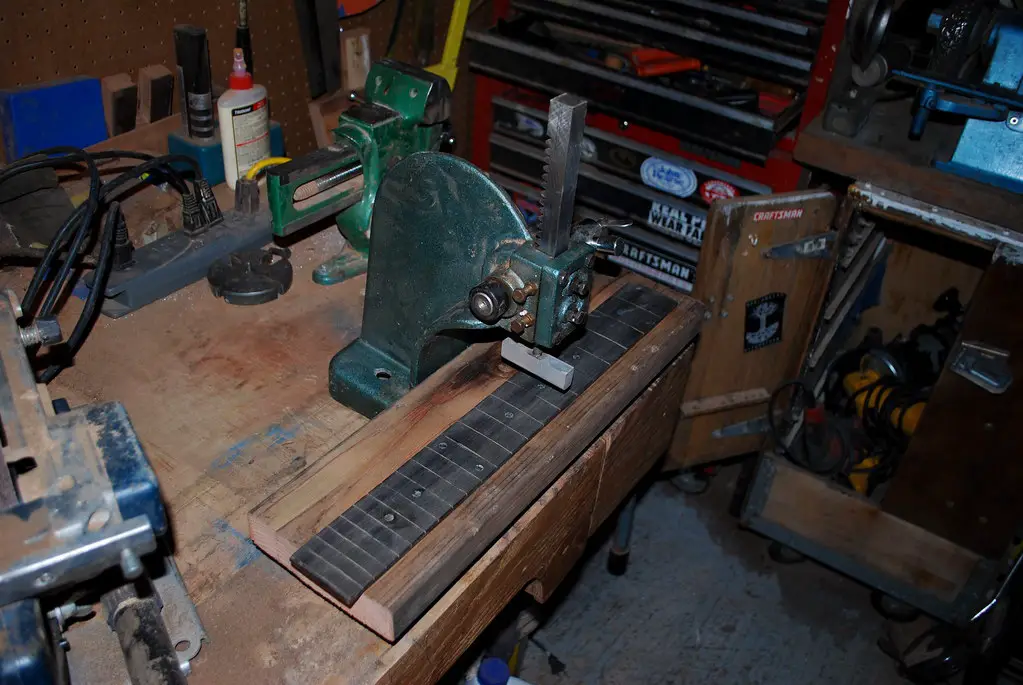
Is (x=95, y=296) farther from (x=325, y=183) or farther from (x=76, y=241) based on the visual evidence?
(x=325, y=183)

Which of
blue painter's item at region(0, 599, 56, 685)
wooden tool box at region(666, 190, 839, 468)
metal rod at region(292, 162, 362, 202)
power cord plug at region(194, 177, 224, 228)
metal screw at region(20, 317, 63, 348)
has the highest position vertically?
metal rod at region(292, 162, 362, 202)

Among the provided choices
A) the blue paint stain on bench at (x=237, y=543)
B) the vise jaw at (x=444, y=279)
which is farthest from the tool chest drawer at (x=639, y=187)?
the blue paint stain on bench at (x=237, y=543)

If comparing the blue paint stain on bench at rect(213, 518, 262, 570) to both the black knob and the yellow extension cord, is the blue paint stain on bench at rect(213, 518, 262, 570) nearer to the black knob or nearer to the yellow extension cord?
the black knob

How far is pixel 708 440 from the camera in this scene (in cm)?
206

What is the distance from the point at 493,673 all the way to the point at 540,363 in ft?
2.06

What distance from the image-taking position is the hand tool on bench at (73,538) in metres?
0.67

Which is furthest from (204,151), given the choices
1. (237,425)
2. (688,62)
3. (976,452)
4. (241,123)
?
(976,452)

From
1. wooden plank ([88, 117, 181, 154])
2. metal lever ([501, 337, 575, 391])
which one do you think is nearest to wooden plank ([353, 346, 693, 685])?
metal lever ([501, 337, 575, 391])

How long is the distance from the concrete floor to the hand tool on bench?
1202 mm

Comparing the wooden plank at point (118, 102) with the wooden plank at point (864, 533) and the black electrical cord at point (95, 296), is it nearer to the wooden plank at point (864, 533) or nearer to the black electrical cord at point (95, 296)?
the black electrical cord at point (95, 296)

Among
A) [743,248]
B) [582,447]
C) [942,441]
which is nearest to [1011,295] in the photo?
[942,441]

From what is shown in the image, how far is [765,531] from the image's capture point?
2.10m

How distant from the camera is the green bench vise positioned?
1.33 metres

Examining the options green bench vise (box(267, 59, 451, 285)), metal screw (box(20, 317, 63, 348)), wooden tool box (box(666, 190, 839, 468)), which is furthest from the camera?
wooden tool box (box(666, 190, 839, 468))
